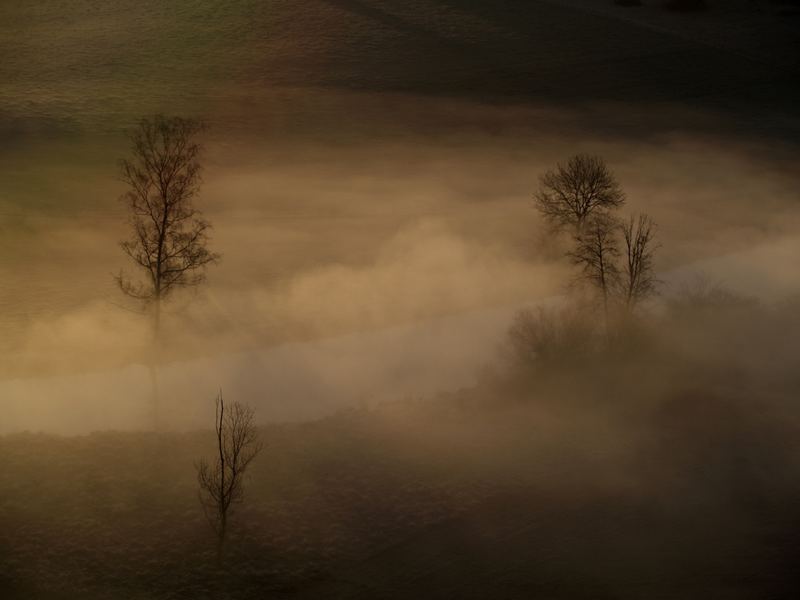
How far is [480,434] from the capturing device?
28.4 meters

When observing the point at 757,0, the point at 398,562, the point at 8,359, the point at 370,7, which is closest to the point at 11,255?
the point at 8,359

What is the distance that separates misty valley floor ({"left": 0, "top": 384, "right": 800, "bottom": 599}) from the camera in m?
22.0

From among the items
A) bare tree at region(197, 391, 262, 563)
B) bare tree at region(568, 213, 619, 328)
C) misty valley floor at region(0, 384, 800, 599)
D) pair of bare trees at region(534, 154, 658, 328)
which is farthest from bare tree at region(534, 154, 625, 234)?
bare tree at region(197, 391, 262, 563)

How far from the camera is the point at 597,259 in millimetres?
39625

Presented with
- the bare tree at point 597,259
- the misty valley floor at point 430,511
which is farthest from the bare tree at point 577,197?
the misty valley floor at point 430,511

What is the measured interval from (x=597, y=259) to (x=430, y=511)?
18.2m

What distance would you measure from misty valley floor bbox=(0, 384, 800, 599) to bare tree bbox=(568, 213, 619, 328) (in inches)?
298

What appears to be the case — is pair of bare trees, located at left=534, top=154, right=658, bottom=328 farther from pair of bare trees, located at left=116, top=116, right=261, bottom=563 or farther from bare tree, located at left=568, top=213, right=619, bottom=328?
pair of bare trees, located at left=116, top=116, right=261, bottom=563

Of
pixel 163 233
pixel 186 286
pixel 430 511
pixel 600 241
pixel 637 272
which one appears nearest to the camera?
pixel 430 511

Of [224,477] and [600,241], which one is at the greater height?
[600,241]

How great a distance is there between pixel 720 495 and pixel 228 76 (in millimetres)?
44974

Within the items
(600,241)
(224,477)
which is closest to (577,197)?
(600,241)

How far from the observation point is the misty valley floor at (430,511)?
868 inches

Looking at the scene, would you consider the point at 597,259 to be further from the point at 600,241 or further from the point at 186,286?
the point at 186,286
